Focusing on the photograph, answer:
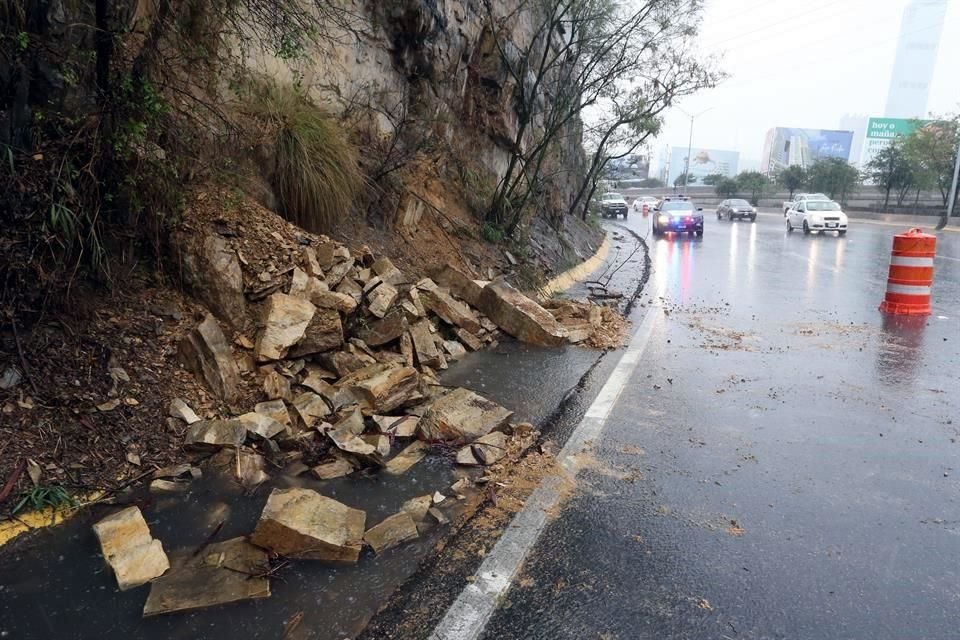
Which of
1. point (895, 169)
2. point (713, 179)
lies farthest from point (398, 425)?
point (713, 179)

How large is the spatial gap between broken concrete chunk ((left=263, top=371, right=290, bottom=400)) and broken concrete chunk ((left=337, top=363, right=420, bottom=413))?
0.42 meters

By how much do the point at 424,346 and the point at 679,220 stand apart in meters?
26.2

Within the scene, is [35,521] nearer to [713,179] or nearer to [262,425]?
[262,425]

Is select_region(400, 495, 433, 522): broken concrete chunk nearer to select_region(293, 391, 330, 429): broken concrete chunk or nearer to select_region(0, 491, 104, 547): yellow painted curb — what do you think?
select_region(293, 391, 330, 429): broken concrete chunk

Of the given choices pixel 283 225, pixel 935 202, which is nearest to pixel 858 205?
pixel 935 202

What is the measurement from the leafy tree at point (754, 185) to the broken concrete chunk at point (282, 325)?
73894 mm

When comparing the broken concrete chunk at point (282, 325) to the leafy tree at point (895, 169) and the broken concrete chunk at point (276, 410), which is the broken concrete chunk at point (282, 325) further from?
the leafy tree at point (895, 169)

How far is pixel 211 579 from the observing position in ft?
9.44

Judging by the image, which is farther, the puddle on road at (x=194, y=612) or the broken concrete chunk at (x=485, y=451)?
the broken concrete chunk at (x=485, y=451)

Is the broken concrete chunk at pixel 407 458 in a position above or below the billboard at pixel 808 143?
below

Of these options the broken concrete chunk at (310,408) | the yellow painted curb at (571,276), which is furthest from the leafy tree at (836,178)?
the broken concrete chunk at (310,408)

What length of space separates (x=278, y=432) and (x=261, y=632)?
1800 mm

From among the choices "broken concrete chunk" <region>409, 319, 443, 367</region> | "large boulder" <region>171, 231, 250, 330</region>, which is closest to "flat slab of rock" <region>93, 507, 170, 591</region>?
"large boulder" <region>171, 231, 250, 330</region>

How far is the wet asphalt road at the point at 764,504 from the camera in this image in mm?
2768
